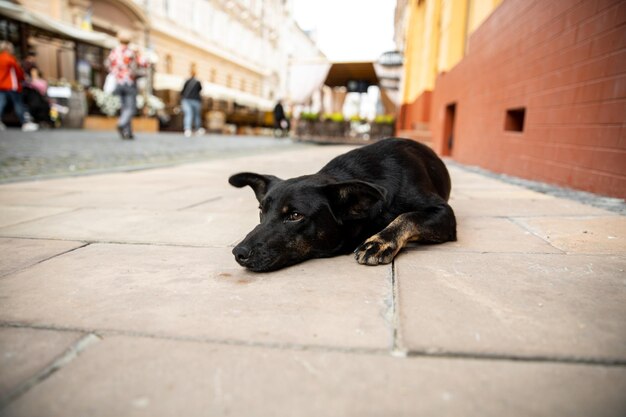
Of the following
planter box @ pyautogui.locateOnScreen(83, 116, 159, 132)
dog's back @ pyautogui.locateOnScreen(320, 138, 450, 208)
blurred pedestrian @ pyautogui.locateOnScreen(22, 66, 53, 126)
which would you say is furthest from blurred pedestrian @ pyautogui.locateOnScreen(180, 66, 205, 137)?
dog's back @ pyautogui.locateOnScreen(320, 138, 450, 208)

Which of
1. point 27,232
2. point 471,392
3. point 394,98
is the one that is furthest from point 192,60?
point 471,392

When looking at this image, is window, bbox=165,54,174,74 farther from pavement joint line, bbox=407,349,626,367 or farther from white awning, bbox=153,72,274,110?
pavement joint line, bbox=407,349,626,367

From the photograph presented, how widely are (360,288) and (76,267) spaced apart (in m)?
1.22

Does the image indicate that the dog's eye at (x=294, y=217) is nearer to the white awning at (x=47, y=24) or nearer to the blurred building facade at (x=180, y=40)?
the white awning at (x=47, y=24)

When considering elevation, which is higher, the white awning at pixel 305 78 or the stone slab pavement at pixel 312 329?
the white awning at pixel 305 78

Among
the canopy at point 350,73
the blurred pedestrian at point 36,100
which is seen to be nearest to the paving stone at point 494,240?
the blurred pedestrian at point 36,100

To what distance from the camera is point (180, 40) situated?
96.0 feet

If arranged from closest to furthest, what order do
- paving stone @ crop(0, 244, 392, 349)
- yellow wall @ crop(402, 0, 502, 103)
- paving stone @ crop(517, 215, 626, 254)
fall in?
paving stone @ crop(0, 244, 392, 349) < paving stone @ crop(517, 215, 626, 254) < yellow wall @ crop(402, 0, 502, 103)

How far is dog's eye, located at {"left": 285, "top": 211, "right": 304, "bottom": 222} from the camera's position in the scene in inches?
77.3

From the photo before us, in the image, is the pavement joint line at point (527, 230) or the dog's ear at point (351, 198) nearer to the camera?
the dog's ear at point (351, 198)

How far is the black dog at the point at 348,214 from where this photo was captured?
189 cm

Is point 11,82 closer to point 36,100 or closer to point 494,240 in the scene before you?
point 36,100

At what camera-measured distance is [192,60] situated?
103 ft

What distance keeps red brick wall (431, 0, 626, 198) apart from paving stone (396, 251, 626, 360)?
7.08 ft
